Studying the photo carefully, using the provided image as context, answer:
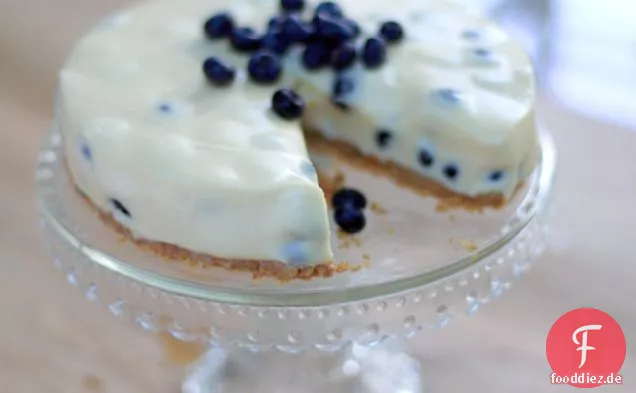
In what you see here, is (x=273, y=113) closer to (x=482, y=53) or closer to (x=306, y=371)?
(x=482, y=53)

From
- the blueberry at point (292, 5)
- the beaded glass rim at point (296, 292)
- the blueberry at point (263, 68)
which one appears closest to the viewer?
the beaded glass rim at point (296, 292)

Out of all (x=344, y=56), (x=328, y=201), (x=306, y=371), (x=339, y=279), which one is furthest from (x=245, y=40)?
(x=306, y=371)

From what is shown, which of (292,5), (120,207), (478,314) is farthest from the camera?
(478,314)

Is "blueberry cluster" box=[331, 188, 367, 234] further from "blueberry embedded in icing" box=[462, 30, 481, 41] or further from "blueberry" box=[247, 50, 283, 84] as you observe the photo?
"blueberry embedded in icing" box=[462, 30, 481, 41]

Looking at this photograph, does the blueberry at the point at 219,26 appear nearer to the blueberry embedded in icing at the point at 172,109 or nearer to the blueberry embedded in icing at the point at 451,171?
the blueberry embedded in icing at the point at 172,109

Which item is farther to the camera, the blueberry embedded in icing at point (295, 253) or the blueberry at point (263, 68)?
the blueberry at point (263, 68)

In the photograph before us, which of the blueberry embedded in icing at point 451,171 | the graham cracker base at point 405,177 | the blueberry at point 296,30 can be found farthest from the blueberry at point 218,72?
the blueberry embedded in icing at point 451,171
